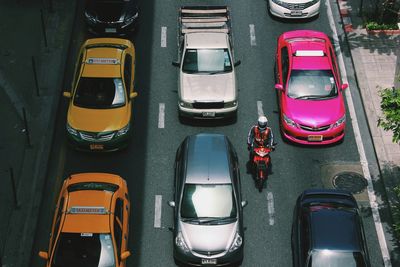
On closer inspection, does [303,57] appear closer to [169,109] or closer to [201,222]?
[169,109]

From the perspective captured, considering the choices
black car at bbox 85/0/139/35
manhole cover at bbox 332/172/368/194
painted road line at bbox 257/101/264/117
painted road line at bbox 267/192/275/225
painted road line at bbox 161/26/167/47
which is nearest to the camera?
painted road line at bbox 267/192/275/225

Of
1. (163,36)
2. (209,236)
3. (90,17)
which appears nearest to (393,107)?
(209,236)

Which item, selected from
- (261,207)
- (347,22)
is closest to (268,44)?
(347,22)

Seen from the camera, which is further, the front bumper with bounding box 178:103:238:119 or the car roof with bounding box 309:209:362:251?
the front bumper with bounding box 178:103:238:119

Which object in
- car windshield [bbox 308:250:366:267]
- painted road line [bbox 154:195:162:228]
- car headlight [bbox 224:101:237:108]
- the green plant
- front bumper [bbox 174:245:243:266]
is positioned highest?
the green plant

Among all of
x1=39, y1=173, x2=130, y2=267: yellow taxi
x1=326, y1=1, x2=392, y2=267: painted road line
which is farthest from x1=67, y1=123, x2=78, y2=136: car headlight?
x1=326, y1=1, x2=392, y2=267: painted road line

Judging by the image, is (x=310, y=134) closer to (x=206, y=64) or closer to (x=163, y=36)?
(x=206, y=64)

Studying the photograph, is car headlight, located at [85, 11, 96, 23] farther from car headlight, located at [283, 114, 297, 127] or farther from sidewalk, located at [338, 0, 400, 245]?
sidewalk, located at [338, 0, 400, 245]
